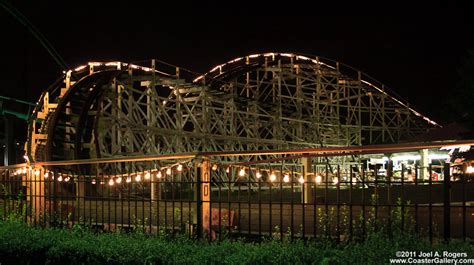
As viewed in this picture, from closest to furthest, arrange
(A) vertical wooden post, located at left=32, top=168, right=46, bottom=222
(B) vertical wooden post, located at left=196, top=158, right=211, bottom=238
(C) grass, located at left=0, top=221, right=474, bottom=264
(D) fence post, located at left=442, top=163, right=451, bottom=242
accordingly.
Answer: (C) grass, located at left=0, top=221, right=474, bottom=264
(D) fence post, located at left=442, top=163, right=451, bottom=242
(B) vertical wooden post, located at left=196, top=158, right=211, bottom=238
(A) vertical wooden post, located at left=32, top=168, right=46, bottom=222

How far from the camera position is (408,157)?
91.9 feet

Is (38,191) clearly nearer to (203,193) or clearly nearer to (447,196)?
(203,193)

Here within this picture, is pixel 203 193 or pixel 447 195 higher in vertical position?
pixel 447 195

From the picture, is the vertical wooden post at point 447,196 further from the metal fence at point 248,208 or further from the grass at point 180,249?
the grass at point 180,249

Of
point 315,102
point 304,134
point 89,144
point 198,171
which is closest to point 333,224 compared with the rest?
point 198,171

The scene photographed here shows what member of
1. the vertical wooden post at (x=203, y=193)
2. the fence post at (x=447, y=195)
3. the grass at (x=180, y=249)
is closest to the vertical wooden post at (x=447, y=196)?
the fence post at (x=447, y=195)

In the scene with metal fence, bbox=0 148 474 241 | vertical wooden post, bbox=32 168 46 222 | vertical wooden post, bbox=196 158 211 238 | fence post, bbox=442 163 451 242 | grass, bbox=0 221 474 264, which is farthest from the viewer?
vertical wooden post, bbox=32 168 46 222

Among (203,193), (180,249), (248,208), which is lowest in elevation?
(180,249)

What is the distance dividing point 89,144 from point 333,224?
13404 mm

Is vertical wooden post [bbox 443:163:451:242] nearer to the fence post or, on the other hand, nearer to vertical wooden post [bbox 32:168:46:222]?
the fence post

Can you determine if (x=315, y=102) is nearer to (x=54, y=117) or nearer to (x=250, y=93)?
(x=250, y=93)

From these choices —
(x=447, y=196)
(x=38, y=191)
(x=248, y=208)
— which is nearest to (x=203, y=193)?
(x=248, y=208)

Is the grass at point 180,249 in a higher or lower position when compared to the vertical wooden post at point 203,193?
lower

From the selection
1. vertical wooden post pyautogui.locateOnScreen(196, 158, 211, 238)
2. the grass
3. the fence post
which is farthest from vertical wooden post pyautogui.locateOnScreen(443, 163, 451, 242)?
vertical wooden post pyautogui.locateOnScreen(196, 158, 211, 238)
